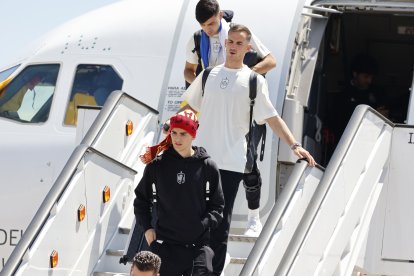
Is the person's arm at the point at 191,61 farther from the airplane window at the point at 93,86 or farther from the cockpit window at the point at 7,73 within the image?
the cockpit window at the point at 7,73

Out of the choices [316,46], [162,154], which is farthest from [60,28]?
[162,154]

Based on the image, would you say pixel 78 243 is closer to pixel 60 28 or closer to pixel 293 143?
pixel 293 143

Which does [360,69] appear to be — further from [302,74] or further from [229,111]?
[229,111]

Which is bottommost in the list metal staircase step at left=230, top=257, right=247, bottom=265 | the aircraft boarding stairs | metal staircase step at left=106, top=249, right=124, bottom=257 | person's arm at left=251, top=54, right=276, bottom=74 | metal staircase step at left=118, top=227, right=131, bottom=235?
metal staircase step at left=106, top=249, right=124, bottom=257

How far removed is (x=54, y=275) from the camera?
26.9 feet

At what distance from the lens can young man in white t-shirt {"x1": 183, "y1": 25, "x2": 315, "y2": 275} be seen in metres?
8.03

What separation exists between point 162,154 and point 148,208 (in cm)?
39

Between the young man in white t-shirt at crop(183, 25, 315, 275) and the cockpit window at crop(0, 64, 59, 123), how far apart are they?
3.20 meters

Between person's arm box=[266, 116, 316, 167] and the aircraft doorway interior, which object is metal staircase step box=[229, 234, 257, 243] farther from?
the aircraft doorway interior

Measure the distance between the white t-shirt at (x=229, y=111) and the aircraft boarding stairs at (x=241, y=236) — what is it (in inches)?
21.8

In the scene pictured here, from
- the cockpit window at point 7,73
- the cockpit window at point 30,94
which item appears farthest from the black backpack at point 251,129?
the cockpit window at point 7,73

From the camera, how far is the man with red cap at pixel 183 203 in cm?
714

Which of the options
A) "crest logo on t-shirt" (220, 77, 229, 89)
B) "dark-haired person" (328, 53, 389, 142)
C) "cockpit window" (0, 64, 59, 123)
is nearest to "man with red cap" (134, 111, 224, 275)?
"crest logo on t-shirt" (220, 77, 229, 89)

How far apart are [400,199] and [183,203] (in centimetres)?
318
